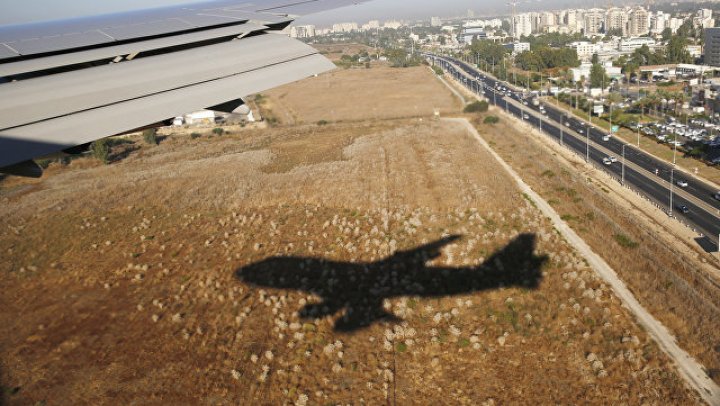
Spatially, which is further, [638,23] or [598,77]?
[638,23]

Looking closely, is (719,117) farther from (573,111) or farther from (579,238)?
(579,238)

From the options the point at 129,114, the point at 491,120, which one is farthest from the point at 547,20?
the point at 129,114

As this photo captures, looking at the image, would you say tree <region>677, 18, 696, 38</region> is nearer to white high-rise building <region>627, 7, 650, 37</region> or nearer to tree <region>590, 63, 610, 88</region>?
white high-rise building <region>627, 7, 650, 37</region>

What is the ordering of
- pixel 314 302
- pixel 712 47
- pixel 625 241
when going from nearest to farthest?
pixel 314 302
pixel 625 241
pixel 712 47

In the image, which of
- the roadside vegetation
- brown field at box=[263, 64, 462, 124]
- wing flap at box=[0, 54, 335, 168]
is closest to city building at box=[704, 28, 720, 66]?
brown field at box=[263, 64, 462, 124]

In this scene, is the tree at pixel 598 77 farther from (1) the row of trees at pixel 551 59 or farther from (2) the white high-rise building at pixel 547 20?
(2) the white high-rise building at pixel 547 20

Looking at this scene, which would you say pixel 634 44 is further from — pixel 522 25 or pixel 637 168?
pixel 637 168

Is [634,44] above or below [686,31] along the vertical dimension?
below
